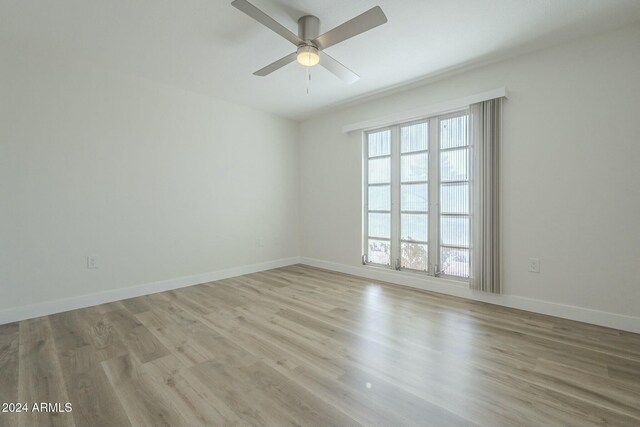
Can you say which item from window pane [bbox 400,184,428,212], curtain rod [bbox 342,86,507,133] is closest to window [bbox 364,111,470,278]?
window pane [bbox 400,184,428,212]

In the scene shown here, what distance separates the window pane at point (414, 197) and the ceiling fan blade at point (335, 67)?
5.27 ft

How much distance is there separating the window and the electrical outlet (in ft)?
11.0

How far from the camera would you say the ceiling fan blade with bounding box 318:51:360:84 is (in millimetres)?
2432

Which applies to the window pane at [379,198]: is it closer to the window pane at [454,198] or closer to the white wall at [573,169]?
the window pane at [454,198]

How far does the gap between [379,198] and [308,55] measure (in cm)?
230

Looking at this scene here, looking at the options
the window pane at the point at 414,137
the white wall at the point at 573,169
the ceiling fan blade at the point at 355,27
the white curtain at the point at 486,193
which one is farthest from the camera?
the window pane at the point at 414,137

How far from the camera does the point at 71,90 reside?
2.93 metres

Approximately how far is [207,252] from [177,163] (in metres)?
1.28

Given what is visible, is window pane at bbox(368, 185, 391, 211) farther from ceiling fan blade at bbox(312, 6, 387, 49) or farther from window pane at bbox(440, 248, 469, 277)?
ceiling fan blade at bbox(312, 6, 387, 49)

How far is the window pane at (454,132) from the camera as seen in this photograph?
326 centimetres

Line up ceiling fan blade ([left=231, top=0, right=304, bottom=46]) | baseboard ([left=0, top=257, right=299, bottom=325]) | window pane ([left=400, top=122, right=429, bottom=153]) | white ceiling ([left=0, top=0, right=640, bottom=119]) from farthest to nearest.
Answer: window pane ([left=400, top=122, right=429, bottom=153]) < baseboard ([left=0, top=257, right=299, bottom=325]) < white ceiling ([left=0, top=0, right=640, bottom=119]) < ceiling fan blade ([left=231, top=0, right=304, bottom=46])

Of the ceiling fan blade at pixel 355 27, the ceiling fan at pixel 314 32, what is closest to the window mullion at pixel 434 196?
the ceiling fan at pixel 314 32

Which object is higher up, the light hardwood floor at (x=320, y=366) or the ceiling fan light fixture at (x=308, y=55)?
the ceiling fan light fixture at (x=308, y=55)

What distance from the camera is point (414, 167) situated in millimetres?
3674
